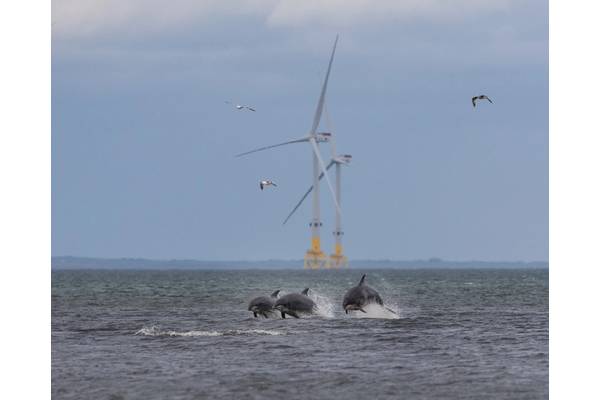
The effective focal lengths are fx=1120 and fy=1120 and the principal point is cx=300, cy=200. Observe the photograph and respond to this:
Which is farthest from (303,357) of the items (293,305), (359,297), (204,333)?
(293,305)

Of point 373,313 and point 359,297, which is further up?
point 359,297

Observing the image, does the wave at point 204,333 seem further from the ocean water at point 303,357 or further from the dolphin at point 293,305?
the dolphin at point 293,305

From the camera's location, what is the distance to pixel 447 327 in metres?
58.9

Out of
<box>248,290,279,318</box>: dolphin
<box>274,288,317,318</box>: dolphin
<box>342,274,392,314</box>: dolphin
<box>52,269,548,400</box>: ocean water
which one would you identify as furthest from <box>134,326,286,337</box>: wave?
<box>342,274,392,314</box>: dolphin

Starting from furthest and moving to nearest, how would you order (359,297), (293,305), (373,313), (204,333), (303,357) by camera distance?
(373,313) < (293,305) < (359,297) < (204,333) < (303,357)

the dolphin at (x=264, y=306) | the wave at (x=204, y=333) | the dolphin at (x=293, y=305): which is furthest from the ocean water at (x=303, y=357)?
the dolphin at (x=264, y=306)

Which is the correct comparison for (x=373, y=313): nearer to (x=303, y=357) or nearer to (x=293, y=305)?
(x=293, y=305)

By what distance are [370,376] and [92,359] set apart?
1137 cm

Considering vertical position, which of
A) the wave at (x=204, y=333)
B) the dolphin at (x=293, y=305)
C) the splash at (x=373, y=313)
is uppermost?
the dolphin at (x=293, y=305)

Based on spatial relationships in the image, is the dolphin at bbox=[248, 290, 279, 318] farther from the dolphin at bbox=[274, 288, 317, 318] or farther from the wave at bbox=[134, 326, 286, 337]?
the wave at bbox=[134, 326, 286, 337]

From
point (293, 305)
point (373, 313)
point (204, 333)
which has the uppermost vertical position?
point (293, 305)

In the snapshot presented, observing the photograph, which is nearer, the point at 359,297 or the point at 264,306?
the point at 359,297

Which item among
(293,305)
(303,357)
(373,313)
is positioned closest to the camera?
(303,357)
